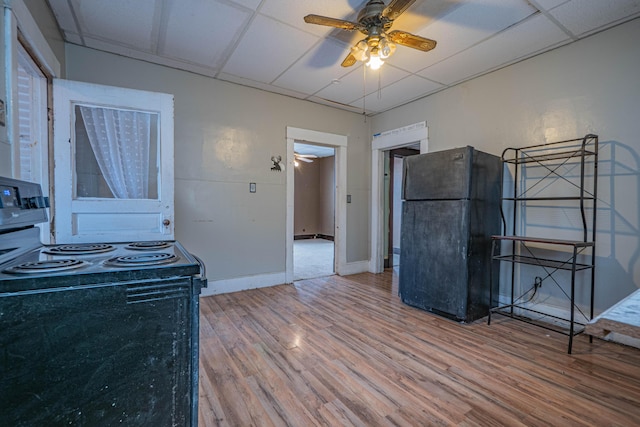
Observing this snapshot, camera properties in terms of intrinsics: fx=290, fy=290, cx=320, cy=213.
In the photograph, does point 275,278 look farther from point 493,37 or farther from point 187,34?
point 493,37

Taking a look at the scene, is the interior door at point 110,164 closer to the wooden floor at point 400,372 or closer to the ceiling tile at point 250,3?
the ceiling tile at point 250,3

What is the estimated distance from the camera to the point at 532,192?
2945 mm

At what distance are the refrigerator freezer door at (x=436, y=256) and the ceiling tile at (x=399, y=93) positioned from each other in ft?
4.93

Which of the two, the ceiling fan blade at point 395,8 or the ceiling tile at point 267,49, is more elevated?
the ceiling tile at point 267,49

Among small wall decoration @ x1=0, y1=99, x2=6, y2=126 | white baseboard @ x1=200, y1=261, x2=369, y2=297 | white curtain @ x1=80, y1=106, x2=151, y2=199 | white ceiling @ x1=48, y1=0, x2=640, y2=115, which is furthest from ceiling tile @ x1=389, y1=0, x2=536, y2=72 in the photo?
white baseboard @ x1=200, y1=261, x2=369, y2=297

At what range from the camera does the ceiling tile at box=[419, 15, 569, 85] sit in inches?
96.7

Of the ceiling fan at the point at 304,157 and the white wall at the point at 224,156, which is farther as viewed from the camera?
the ceiling fan at the point at 304,157

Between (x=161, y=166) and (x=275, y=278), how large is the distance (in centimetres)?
210

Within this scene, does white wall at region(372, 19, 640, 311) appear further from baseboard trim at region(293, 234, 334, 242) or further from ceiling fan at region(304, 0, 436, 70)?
baseboard trim at region(293, 234, 334, 242)

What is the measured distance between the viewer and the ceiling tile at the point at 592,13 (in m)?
2.14

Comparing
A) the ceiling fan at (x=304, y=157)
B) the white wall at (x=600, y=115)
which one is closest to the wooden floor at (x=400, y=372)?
the white wall at (x=600, y=115)

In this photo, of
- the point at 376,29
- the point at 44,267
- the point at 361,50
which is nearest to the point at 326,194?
the point at 361,50

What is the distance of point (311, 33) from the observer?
100 inches

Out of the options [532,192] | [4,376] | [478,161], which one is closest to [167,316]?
[4,376]
